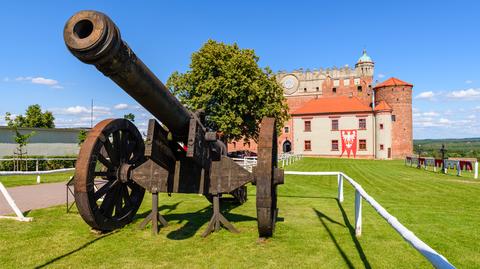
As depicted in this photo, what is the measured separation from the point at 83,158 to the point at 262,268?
3159mm

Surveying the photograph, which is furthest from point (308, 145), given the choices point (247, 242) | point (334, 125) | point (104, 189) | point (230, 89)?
point (104, 189)

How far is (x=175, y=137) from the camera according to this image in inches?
224

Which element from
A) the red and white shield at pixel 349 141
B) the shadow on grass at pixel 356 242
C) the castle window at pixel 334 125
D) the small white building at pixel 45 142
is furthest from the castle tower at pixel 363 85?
the shadow on grass at pixel 356 242

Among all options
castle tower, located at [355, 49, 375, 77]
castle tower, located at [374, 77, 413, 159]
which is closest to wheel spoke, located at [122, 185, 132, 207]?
castle tower, located at [374, 77, 413, 159]

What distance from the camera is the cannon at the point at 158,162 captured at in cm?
442

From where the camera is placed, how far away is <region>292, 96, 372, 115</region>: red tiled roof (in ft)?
164

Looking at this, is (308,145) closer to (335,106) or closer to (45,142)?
(335,106)

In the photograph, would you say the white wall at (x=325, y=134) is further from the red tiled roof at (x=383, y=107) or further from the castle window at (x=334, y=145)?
the red tiled roof at (x=383, y=107)

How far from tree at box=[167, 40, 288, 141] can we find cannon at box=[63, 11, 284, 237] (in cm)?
1974

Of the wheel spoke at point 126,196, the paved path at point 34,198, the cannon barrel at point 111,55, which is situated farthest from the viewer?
the paved path at point 34,198

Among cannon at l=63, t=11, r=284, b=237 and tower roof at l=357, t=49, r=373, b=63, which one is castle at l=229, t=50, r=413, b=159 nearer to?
tower roof at l=357, t=49, r=373, b=63

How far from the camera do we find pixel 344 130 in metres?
49.8

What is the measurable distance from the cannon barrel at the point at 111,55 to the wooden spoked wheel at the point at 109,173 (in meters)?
1.59

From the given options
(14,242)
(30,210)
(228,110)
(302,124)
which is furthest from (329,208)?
(302,124)
